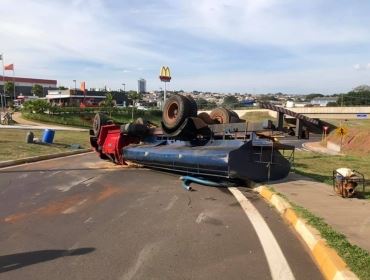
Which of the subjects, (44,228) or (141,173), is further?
(141,173)

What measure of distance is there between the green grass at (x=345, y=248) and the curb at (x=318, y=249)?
6 cm

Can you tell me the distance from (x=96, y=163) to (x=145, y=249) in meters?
10.9

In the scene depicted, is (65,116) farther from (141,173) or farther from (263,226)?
(263,226)

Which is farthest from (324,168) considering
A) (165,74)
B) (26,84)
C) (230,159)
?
(26,84)

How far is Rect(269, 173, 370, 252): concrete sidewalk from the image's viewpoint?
6258mm

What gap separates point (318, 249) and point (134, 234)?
245 cm

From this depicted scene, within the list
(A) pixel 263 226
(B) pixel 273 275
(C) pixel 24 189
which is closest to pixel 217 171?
(A) pixel 263 226

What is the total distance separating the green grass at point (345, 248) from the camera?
4693 millimetres

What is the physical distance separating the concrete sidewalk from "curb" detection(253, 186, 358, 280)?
1.13 feet

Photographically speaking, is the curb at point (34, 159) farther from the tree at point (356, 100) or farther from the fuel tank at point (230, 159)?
the tree at point (356, 100)

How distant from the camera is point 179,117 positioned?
12.3 metres

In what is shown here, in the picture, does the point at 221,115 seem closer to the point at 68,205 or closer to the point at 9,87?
the point at 68,205

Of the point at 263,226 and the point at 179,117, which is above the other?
the point at 179,117

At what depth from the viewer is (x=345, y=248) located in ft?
17.7
